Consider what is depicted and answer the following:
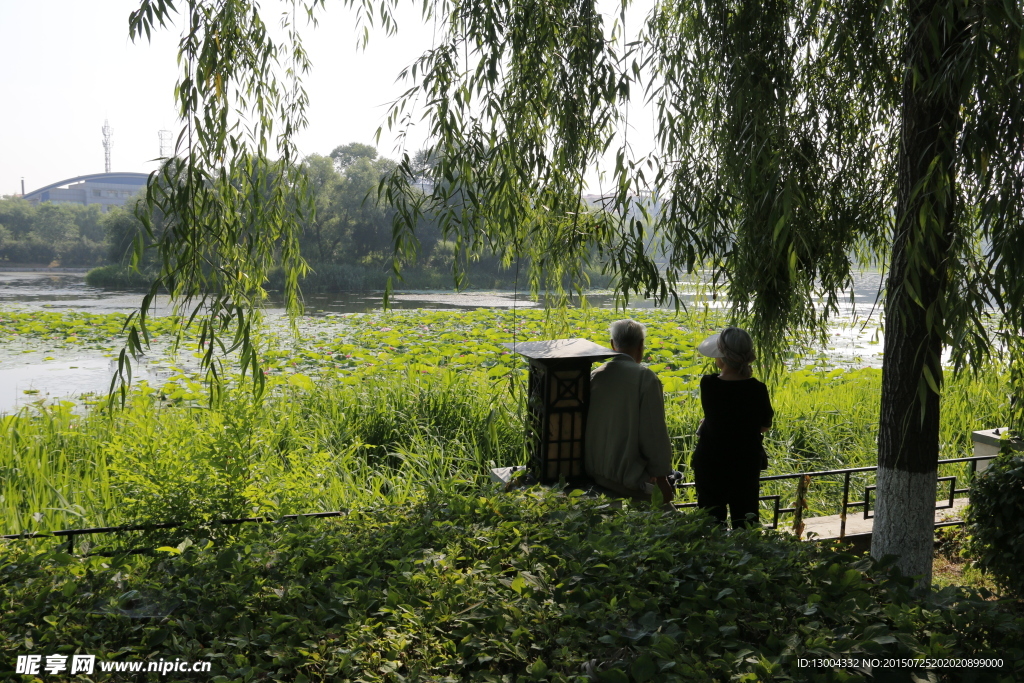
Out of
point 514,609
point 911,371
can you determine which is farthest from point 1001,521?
point 514,609

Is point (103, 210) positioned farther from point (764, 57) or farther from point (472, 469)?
point (764, 57)

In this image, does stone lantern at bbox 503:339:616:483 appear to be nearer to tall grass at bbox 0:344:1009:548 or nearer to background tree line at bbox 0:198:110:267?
tall grass at bbox 0:344:1009:548

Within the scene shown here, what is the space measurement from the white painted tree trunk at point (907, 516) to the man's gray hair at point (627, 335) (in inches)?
49.1

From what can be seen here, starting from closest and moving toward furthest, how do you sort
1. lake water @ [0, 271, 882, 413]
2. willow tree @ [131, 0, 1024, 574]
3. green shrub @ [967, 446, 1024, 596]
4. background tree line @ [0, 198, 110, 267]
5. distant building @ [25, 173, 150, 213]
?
willow tree @ [131, 0, 1024, 574] < green shrub @ [967, 446, 1024, 596] < lake water @ [0, 271, 882, 413] < background tree line @ [0, 198, 110, 267] < distant building @ [25, 173, 150, 213]

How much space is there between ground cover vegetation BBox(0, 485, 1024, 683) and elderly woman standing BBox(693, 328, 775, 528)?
1118mm

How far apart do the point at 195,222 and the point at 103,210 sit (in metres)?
28.9

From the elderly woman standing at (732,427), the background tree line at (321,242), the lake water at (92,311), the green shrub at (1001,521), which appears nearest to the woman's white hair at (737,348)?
the elderly woman standing at (732,427)

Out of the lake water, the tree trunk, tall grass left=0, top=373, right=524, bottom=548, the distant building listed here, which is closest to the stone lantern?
the lake water

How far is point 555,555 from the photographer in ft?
6.68

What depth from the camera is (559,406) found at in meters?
3.26

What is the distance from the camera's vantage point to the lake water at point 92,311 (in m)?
9.02

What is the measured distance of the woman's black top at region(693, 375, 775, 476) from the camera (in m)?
3.29

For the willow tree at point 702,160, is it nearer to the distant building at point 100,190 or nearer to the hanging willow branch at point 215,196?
the hanging willow branch at point 215,196

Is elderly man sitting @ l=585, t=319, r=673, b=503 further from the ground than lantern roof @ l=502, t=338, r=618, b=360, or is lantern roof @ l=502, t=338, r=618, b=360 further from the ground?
lantern roof @ l=502, t=338, r=618, b=360
